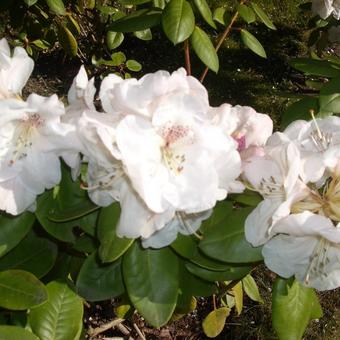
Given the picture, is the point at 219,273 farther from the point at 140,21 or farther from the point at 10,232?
the point at 140,21

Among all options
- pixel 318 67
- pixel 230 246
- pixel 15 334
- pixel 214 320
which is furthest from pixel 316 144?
pixel 214 320

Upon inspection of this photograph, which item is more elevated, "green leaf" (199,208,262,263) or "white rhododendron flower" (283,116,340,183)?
"white rhododendron flower" (283,116,340,183)

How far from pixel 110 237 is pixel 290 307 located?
370 millimetres

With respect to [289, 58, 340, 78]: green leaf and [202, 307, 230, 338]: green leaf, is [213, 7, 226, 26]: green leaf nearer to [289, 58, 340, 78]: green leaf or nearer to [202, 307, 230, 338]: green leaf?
[289, 58, 340, 78]: green leaf

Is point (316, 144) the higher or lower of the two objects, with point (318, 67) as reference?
higher

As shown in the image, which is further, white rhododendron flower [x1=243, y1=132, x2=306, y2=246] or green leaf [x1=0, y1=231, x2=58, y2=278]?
green leaf [x1=0, y1=231, x2=58, y2=278]

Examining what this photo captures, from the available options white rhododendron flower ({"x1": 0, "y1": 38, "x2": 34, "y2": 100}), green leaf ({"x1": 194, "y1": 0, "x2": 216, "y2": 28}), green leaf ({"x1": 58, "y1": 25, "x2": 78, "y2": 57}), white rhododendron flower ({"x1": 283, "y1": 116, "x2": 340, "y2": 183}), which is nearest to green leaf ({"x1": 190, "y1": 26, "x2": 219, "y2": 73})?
green leaf ({"x1": 194, "y1": 0, "x2": 216, "y2": 28})

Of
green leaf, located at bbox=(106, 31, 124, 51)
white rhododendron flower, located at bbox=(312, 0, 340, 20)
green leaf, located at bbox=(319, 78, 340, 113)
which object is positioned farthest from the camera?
green leaf, located at bbox=(106, 31, 124, 51)

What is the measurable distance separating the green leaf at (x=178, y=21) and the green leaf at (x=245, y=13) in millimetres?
314

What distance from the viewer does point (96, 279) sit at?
47.0 inches

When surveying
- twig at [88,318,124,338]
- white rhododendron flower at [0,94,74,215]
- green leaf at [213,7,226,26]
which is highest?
white rhododendron flower at [0,94,74,215]

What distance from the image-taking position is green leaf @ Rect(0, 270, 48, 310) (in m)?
1.02

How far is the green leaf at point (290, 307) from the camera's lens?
1.17 meters

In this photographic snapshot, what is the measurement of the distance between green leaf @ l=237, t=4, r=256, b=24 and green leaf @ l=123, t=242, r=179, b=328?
0.96m
